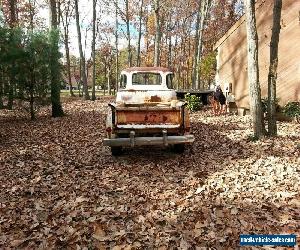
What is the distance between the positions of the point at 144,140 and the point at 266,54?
1086 centimetres

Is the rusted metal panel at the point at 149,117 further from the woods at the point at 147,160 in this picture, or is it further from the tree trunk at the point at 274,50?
the tree trunk at the point at 274,50

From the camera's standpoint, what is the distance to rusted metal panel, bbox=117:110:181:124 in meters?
9.15

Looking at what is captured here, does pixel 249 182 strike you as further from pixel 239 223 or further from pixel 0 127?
pixel 0 127

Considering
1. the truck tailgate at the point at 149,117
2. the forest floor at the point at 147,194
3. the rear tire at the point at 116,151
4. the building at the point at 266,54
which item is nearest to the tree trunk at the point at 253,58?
the forest floor at the point at 147,194

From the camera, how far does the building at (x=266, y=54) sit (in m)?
15.6

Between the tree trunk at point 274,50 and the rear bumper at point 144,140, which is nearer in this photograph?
the rear bumper at point 144,140

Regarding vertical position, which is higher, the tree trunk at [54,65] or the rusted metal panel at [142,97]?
the tree trunk at [54,65]

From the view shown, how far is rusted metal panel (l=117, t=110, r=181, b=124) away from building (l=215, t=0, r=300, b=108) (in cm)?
641

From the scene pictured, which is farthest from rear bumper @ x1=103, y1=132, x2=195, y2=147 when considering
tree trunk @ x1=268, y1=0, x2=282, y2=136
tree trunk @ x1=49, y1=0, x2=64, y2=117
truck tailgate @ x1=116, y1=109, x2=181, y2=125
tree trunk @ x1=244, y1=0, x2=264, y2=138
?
tree trunk @ x1=49, y1=0, x2=64, y2=117

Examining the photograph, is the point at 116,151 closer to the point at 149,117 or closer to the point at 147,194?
the point at 149,117

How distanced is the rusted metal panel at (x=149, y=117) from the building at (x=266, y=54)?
6.41 m

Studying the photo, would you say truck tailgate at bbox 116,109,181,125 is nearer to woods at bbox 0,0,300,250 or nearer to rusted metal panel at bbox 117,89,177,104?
woods at bbox 0,0,300,250

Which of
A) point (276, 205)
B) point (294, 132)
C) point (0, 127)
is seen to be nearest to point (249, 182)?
point (276, 205)

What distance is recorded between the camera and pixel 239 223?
5.60 metres
